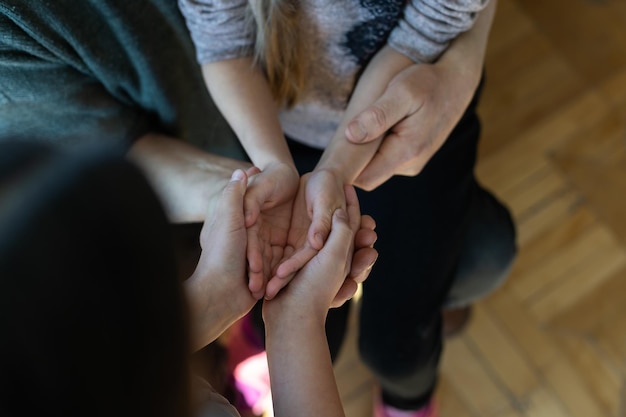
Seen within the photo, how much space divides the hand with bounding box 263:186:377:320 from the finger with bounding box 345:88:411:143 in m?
0.09

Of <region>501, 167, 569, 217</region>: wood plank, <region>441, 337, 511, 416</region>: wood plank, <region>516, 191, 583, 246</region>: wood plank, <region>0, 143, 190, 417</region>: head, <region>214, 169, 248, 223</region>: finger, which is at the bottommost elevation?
<region>441, 337, 511, 416</region>: wood plank

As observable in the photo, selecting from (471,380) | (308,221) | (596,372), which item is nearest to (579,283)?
(596,372)

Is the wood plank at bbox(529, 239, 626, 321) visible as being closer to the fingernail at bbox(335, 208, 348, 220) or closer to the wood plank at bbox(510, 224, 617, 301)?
the wood plank at bbox(510, 224, 617, 301)

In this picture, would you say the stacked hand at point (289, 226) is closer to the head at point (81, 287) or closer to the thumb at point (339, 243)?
the thumb at point (339, 243)

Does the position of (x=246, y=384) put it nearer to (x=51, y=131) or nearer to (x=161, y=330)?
(x=51, y=131)

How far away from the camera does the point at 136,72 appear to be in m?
0.75

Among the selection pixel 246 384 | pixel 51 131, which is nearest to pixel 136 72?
pixel 51 131

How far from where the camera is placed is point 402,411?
1.10 metres

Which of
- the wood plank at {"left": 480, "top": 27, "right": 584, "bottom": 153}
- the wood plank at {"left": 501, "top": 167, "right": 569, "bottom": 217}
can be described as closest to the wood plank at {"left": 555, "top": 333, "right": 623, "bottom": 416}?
the wood plank at {"left": 501, "top": 167, "right": 569, "bottom": 217}

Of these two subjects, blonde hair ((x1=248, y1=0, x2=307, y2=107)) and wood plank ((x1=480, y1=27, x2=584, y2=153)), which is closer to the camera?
blonde hair ((x1=248, y1=0, x2=307, y2=107))

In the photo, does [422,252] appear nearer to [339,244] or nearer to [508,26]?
[339,244]

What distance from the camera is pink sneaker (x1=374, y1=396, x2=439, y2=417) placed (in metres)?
1.10

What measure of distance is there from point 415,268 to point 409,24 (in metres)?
0.30

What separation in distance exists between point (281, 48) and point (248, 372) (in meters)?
0.59
